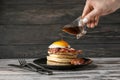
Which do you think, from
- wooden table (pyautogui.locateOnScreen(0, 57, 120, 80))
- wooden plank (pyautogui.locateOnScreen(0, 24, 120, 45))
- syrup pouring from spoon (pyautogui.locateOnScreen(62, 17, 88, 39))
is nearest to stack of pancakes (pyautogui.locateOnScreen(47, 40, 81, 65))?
wooden table (pyautogui.locateOnScreen(0, 57, 120, 80))

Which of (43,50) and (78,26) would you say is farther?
(43,50)

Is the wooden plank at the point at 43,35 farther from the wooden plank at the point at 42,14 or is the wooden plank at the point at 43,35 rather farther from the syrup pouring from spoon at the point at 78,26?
the syrup pouring from spoon at the point at 78,26

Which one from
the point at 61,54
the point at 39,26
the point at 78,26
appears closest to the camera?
the point at 78,26

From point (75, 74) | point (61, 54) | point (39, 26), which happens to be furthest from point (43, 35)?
point (75, 74)

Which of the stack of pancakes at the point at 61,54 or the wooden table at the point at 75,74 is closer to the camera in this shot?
the wooden table at the point at 75,74

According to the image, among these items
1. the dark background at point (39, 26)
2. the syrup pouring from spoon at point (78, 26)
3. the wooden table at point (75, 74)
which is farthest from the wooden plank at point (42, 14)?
the syrup pouring from spoon at point (78, 26)

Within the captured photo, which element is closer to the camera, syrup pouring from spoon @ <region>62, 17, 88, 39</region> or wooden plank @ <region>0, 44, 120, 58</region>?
syrup pouring from spoon @ <region>62, 17, 88, 39</region>

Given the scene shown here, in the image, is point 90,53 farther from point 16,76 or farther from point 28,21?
point 16,76

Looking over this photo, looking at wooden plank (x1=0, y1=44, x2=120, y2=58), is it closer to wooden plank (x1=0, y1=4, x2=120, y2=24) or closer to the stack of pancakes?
wooden plank (x1=0, y1=4, x2=120, y2=24)

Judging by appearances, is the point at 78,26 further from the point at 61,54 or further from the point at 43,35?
the point at 43,35
